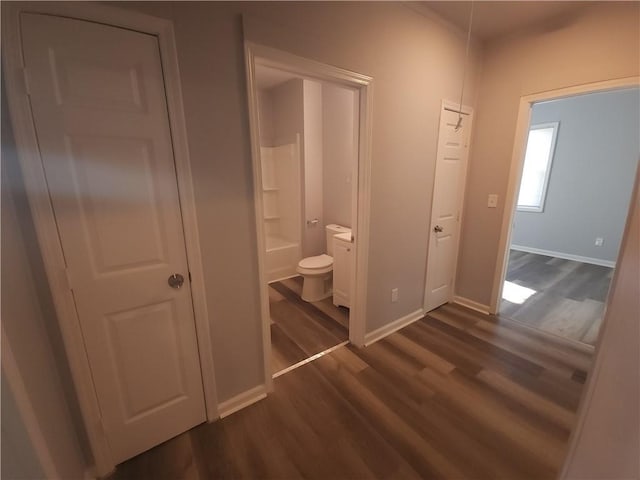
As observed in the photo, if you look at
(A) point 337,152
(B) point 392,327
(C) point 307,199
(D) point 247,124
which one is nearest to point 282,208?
(C) point 307,199

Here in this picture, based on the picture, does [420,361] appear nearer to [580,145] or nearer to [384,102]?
[384,102]

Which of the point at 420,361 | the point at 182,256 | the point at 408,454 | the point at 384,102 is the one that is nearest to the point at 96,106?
the point at 182,256

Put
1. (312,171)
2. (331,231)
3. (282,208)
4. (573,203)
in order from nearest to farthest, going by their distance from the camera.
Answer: (331,231), (312,171), (282,208), (573,203)

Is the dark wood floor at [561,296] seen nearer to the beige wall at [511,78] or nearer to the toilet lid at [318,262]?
the beige wall at [511,78]

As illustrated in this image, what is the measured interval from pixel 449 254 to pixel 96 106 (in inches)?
120

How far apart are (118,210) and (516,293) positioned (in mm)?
3963

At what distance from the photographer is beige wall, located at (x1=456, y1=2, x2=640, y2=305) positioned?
191cm

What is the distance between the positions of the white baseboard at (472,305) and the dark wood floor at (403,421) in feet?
1.66

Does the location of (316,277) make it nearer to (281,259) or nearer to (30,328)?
(281,259)

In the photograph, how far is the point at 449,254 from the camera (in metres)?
2.92

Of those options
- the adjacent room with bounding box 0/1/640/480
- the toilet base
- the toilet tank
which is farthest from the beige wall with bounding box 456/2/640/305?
the toilet base

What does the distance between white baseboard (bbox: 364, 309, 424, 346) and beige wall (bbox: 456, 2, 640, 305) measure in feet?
2.37

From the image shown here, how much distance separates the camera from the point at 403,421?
161 cm

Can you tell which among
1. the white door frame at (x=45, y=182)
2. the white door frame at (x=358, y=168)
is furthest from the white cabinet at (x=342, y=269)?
the white door frame at (x=45, y=182)
